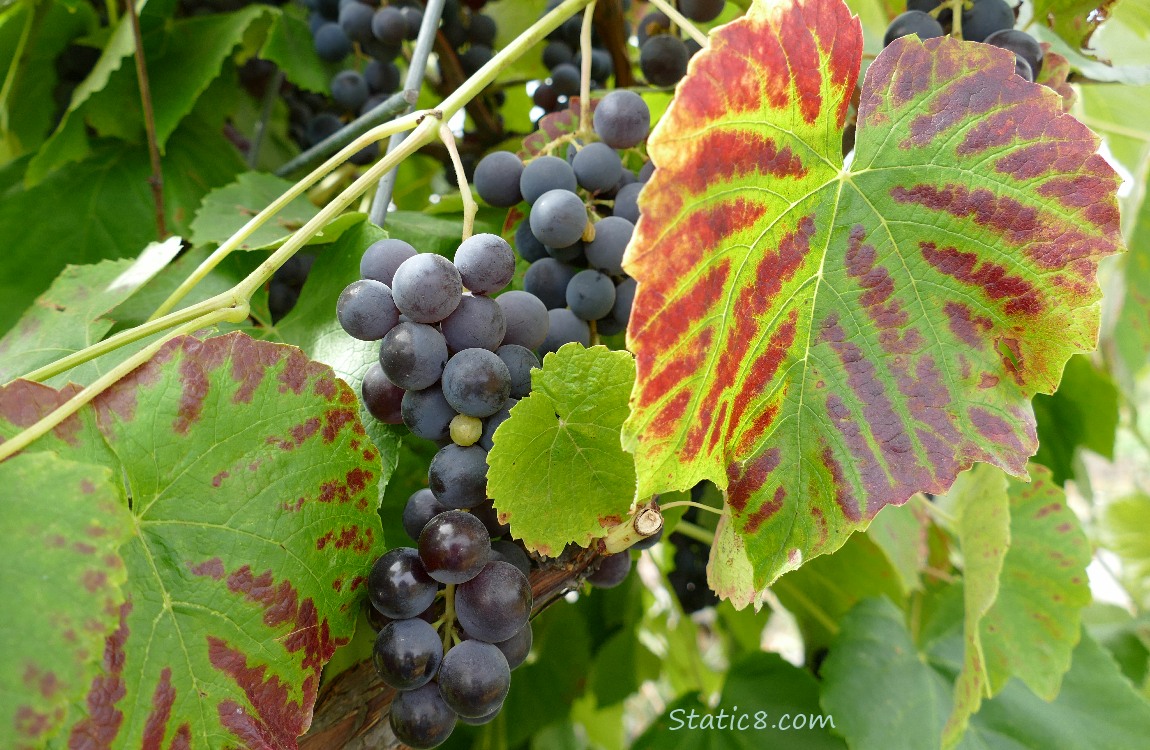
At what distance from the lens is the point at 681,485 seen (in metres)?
0.42

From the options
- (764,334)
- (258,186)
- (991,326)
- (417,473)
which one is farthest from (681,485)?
(258,186)

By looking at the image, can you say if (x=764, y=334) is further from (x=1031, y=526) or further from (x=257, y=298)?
(x=1031, y=526)

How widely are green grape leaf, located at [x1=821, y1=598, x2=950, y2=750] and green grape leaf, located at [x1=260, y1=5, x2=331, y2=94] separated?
2.70ft

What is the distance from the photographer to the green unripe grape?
0.48m

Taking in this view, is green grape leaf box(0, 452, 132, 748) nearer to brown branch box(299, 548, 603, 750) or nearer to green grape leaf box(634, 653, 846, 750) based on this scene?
brown branch box(299, 548, 603, 750)

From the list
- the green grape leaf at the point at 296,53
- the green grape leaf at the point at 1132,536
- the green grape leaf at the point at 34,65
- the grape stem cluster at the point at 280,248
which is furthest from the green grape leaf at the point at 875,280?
the green grape leaf at the point at 1132,536

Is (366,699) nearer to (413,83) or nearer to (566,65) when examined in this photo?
(413,83)

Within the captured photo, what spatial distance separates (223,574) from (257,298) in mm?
292

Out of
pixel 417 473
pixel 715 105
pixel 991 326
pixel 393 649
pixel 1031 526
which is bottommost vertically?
pixel 1031 526

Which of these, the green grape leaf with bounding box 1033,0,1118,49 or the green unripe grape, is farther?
the green grape leaf with bounding box 1033,0,1118,49

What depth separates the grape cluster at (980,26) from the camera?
62 centimetres

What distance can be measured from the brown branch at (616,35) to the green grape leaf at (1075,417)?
27.9 inches

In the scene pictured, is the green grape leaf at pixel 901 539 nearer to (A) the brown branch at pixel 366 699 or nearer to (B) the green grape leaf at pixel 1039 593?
(B) the green grape leaf at pixel 1039 593

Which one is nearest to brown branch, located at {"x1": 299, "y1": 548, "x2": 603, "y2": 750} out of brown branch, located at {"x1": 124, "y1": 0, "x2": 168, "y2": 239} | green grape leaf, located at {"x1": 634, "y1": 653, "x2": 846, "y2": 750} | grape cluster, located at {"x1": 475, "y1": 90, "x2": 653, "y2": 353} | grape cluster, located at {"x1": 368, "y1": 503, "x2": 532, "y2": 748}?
grape cluster, located at {"x1": 368, "y1": 503, "x2": 532, "y2": 748}
